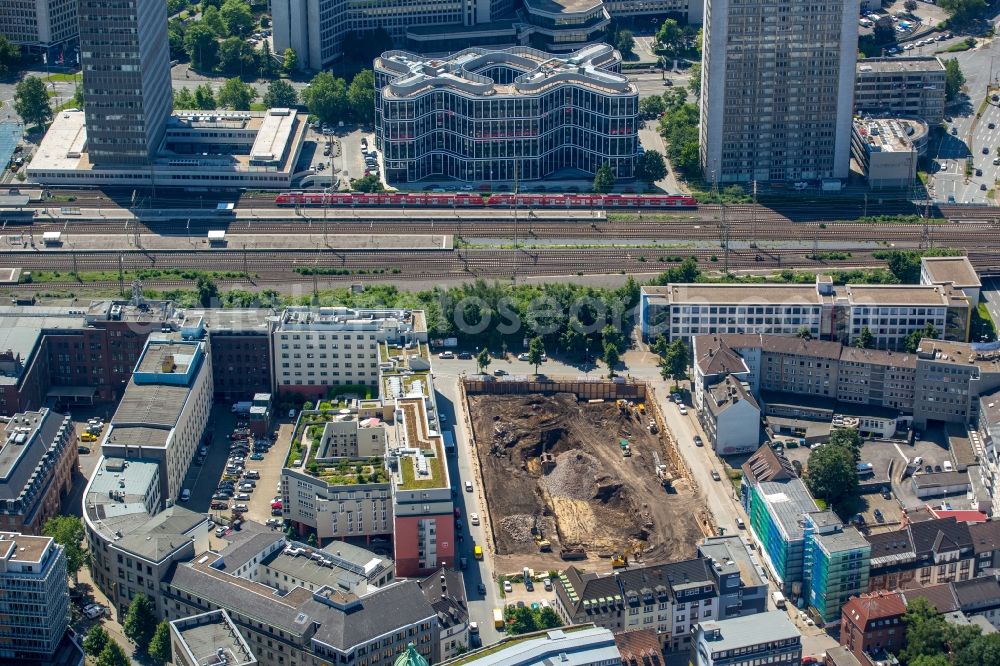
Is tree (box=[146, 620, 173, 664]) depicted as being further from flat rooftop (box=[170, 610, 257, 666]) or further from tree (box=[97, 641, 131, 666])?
flat rooftop (box=[170, 610, 257, 666])

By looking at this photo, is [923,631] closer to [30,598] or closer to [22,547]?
[30,598]

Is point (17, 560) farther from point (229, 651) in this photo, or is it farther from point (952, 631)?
point (952, 631)

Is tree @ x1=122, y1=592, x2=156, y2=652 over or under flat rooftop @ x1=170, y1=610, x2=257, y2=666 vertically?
under

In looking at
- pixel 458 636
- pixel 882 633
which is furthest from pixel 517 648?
pixel 882 633

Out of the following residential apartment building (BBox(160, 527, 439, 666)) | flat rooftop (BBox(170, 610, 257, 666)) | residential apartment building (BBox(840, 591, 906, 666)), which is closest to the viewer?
flat rooftop (BBox(170, 610, 257, 666))

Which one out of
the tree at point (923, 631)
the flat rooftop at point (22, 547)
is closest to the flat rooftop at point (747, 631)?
the tree at point (923, 631)

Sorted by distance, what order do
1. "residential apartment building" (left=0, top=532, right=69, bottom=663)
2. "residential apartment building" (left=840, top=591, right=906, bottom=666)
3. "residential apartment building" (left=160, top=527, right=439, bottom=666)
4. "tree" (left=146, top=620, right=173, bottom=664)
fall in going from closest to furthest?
1. "residential apartment building" (left=160, top=527, right=439, bottom=666)
2. "residential apartment building" (left=0, top=532, right=69, bottom=663)
3. "tree" (left=146, top=620, right=173, bottom=664)
4. "residential apartment building" (left=840, top=591, right=906, bottom=666)

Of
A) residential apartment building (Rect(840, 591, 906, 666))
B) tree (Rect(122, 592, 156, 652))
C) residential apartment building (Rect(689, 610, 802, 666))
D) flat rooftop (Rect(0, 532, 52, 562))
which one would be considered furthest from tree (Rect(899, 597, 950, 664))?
flat rooftop (Rect(0, 532, 52, 562))
